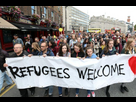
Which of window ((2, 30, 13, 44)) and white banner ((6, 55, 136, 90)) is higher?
window ((2, 30, 13, 44))

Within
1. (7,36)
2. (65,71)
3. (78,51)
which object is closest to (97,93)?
(65,71)

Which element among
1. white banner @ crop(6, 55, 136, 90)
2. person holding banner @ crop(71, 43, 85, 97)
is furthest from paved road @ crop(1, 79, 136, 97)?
person holding banner @ crop(71, 43, 85, 97)

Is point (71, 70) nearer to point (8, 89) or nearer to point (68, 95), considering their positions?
point (68, 95)

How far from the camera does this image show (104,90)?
335 cm

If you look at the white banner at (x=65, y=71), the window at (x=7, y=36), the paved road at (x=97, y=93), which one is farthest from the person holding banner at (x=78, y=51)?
the window at (x=7, y=36)

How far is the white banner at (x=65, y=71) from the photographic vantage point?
2.77m

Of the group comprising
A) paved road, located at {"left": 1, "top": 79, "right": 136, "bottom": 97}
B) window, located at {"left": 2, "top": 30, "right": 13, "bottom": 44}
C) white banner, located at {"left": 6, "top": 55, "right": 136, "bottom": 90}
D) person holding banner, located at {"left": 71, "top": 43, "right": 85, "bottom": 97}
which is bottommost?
paved road, located at {"left": 1, "top": 79, "right": 136, "bottom": 97}

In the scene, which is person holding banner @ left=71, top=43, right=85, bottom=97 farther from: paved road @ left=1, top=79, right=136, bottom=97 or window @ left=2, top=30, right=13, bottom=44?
window @ left=2, top=30, right=13, bottom=44

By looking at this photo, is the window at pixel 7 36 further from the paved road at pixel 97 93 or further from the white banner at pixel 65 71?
the white banner at pixel 65 71

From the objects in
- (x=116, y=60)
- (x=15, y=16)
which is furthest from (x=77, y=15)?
(x=116, y=60)

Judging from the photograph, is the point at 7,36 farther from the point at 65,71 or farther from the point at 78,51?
the point at 65,71

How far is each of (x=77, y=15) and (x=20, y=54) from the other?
97494 mm

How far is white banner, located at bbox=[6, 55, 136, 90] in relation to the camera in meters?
2.77

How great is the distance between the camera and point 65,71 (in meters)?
2.83
